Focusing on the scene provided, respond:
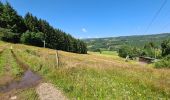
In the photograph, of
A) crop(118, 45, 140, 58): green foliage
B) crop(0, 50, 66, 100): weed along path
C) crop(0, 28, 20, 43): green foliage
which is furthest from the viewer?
crop(118, 45, 140, 58): green foliage

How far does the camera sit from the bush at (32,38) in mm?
74250

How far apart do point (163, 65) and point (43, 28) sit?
2641 inches

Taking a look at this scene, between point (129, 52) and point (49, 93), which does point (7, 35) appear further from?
point (129, 52)

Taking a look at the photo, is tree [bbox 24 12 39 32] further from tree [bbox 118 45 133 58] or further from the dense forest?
tree [bbox 118 45 133 58]

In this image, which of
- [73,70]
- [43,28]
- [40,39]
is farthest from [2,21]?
[73,70]

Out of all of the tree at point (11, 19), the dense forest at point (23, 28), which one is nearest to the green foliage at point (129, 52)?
the dense forest at point (23, 28)

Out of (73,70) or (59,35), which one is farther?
(59,35)

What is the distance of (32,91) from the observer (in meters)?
13.2

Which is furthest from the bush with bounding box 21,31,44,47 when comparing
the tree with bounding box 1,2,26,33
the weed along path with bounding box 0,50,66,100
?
the weed along path with bounding box 0,50,66,100

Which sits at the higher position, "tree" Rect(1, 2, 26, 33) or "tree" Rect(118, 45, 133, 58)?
"tree" Rect(1, 2, 26, 33)

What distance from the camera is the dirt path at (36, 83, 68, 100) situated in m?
11.4

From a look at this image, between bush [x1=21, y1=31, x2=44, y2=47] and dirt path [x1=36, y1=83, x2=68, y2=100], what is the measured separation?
62066 millimetres

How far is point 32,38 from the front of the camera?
77.8 metres

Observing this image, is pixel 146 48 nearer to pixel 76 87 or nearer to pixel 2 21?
pixel 2 21
